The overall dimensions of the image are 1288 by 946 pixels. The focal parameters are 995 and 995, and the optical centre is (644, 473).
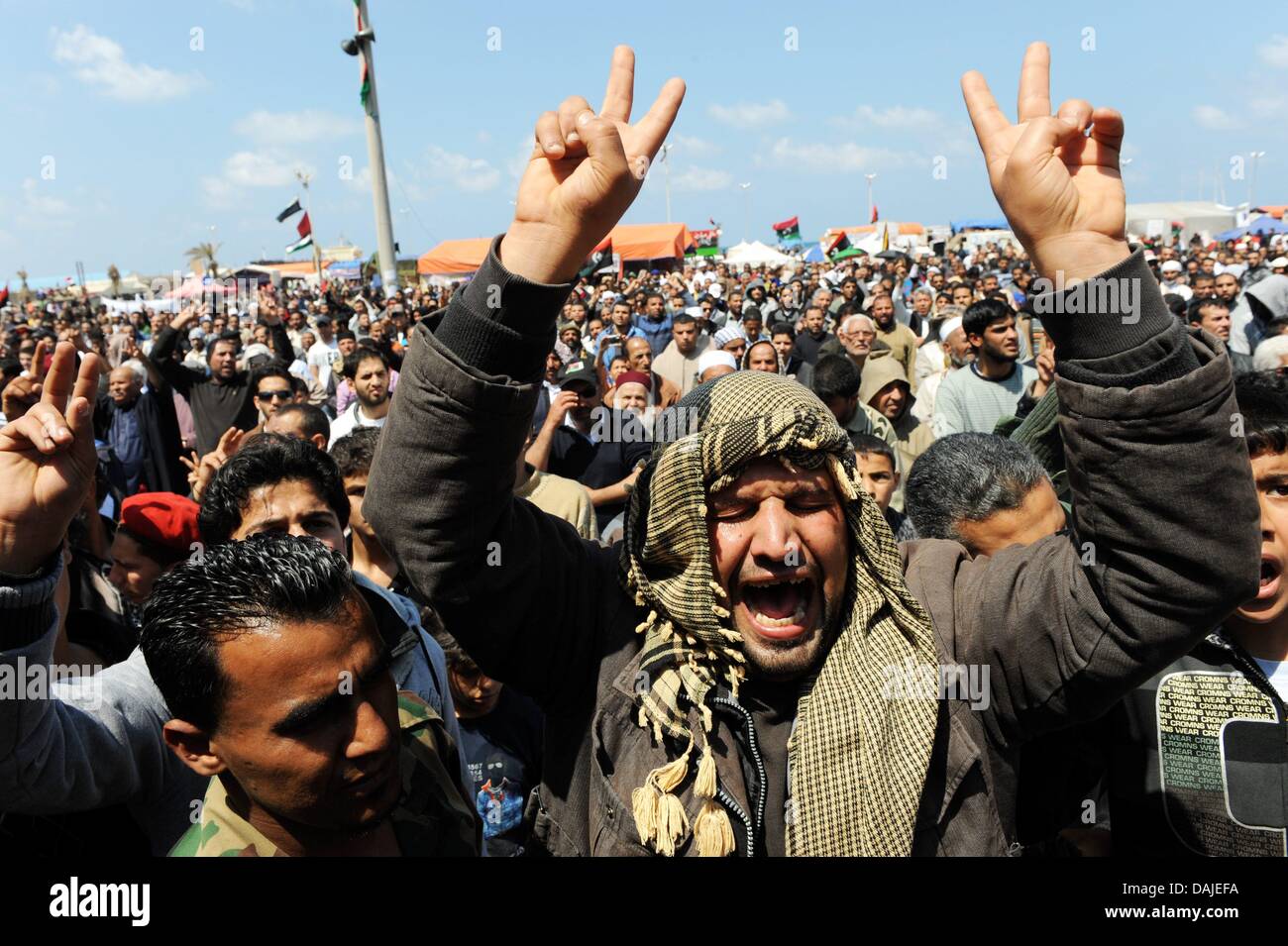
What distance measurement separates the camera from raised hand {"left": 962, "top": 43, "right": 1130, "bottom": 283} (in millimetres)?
1401

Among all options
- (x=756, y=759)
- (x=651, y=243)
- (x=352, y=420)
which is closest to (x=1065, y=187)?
(x=756, y=759)

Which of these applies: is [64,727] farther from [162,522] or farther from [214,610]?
[162,522]

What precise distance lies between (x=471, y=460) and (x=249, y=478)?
5.07 feet

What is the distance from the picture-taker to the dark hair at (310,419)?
448 centimetres

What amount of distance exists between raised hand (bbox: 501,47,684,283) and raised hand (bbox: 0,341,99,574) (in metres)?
0.77

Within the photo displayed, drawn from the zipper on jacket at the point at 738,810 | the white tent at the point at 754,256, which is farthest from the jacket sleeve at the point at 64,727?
the white tent at the point at 754,256

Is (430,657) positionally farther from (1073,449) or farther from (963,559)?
(1073,449)

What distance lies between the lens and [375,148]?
20.8m

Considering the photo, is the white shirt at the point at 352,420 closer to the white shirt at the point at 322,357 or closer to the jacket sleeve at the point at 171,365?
the jacket sleeve at the point at 171,365

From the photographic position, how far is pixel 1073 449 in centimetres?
141

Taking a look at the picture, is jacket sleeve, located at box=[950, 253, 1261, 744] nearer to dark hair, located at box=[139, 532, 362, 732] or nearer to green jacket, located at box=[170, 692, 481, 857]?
green jacket, located at box=[170, 692, 481, 857]

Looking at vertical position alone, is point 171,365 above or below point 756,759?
above

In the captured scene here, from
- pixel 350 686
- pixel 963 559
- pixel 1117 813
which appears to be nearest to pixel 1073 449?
pixel 963 559
